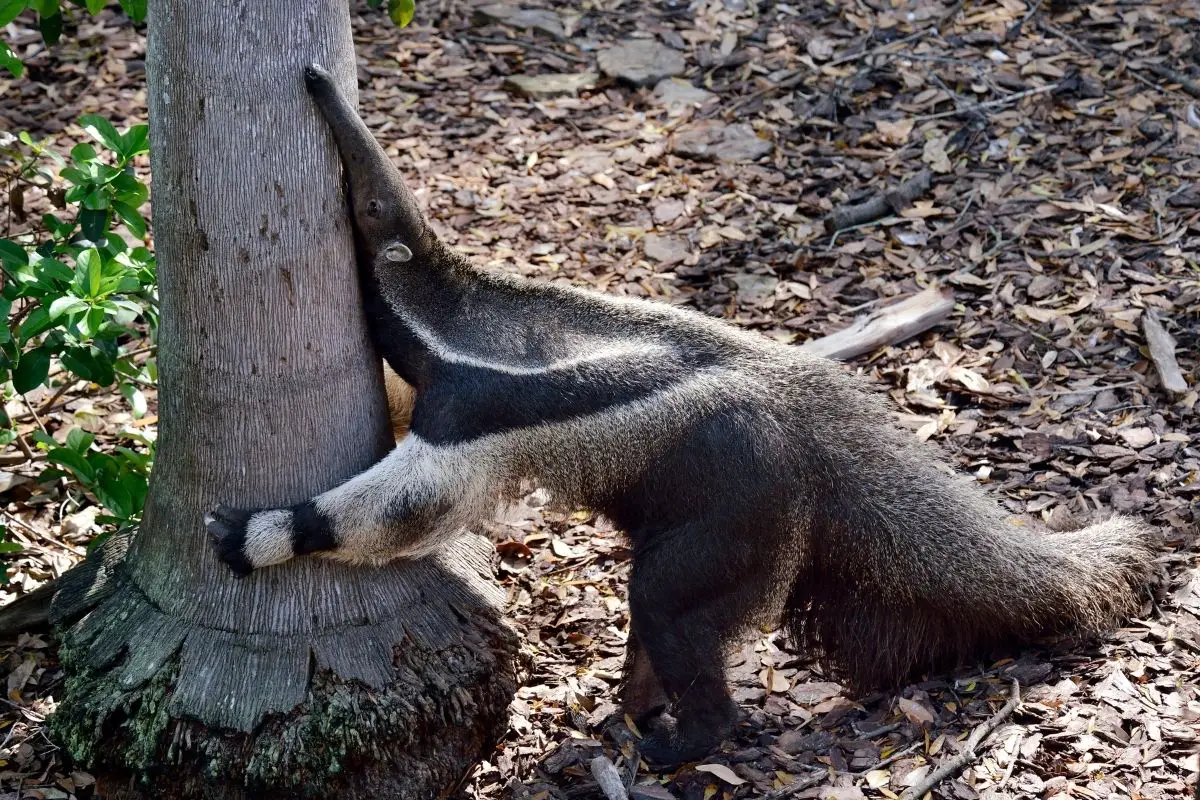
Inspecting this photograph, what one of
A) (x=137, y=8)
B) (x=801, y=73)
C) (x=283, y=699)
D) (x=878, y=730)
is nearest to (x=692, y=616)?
(x=878, y=730)

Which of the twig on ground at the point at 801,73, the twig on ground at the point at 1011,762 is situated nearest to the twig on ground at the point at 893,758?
the twig on ground at the point at 1011,762

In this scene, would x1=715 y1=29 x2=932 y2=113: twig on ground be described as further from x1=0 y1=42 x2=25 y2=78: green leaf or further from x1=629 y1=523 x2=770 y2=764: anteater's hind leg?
x1=0 y1=42 x2=25 y2=78: green leaf

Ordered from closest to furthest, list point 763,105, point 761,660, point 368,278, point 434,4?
1. point 368,278
2. point 761,660
3. point 763,105
4. point 434,4

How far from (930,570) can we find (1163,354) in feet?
8.78

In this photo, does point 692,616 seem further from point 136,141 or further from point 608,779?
point 136,141

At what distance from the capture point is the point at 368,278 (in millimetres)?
4812

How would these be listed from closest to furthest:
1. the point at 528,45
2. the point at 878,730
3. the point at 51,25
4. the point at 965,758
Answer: the point at 965,758 → the point at 878,730 → the point at 51,25 → the point at 528,45

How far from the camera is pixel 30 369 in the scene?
4902 millimetres

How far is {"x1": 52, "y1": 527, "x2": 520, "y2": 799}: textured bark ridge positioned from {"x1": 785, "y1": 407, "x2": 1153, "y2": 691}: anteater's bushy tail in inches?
61.6

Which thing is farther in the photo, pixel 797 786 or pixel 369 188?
pixel 797 786

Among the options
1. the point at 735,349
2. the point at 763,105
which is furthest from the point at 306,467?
the point at 763,105

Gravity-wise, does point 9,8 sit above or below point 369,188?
above

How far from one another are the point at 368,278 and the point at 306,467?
2.73 ft

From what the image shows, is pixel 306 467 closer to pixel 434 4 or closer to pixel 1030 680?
pixel 1030 680
